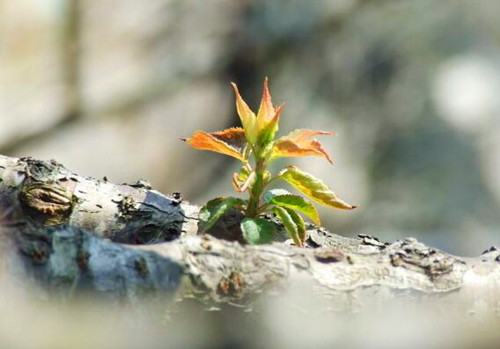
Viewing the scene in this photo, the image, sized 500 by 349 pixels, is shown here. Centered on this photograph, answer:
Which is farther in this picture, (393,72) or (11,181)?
(393,72)

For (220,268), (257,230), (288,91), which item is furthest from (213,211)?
(288,91)

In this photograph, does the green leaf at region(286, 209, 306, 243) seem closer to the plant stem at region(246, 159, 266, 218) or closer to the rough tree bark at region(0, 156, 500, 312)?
the plant stem at region(246, 159, 266, 218)

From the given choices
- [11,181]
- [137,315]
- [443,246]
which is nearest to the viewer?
[137,315]

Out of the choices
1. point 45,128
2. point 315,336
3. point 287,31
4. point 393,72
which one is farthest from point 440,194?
point 315,336

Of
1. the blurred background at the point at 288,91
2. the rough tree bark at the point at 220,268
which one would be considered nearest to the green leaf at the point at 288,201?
the rough tree bark at the point at 220,268

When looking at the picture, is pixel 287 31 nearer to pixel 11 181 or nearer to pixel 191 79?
pixel 191 79

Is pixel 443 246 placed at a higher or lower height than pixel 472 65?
lower

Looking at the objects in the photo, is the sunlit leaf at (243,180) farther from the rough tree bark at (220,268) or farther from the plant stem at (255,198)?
the rough tree bark at (220,268)
